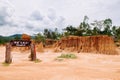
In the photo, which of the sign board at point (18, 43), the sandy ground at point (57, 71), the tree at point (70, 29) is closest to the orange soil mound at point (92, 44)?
the sign board at point (18, 43)

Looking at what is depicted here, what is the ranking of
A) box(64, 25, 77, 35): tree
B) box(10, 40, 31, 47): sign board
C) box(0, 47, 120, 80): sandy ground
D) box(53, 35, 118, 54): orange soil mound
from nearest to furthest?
1. box(0, 47, 120, 80): sandy ground
2. box(10, 40, 31, 47): sign board
3. box(53, 35, 118, 54): orange soil mound
4. box(64, 25, 77, 35): tree

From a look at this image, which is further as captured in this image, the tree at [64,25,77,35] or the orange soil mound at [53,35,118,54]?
the tree at [64,25,77,35]

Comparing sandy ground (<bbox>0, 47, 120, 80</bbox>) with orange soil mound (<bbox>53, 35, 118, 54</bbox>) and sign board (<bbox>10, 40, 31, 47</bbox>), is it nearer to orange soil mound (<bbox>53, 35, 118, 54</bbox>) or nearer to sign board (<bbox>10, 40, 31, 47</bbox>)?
sign board (<bbox>10, 40, 31, 47</bbox>)

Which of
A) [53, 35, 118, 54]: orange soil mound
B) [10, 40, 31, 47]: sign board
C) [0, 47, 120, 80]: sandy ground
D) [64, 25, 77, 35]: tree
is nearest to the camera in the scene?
[0, 47, 120, 80]: sandy ground

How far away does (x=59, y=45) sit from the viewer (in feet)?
117

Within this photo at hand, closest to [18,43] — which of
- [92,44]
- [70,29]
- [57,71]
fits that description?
[57,71]

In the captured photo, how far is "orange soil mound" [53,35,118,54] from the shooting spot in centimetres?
3011

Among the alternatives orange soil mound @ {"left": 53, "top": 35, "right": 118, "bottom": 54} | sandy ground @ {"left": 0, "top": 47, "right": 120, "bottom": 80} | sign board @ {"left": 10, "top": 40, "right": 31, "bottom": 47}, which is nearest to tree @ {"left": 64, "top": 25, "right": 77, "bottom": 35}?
orange soil mound @ {"left": 53, "top": 35, "right": 118, "bottom": 54}

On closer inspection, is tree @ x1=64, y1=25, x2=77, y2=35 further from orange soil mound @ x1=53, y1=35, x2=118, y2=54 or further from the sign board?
the sign board

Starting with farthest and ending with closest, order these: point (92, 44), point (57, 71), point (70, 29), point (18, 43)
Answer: point (70, 29), point (92, 44), point (18, 43), point (57, 71)

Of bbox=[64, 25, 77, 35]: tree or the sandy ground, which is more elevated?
bbox=[64, 25, 77, 35]: tree

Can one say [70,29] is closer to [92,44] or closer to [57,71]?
[92,44]

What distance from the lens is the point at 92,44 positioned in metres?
30.9

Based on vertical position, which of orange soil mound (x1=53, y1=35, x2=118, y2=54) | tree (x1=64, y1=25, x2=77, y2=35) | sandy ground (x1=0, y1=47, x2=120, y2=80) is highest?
tree (x1=64, y1=25, x2=77, y2=35)
